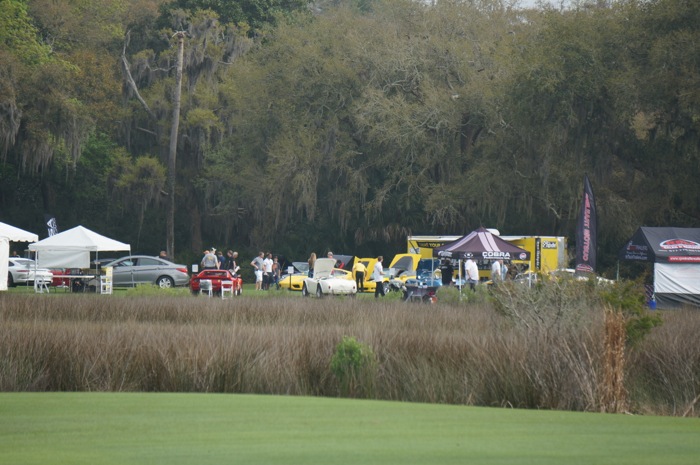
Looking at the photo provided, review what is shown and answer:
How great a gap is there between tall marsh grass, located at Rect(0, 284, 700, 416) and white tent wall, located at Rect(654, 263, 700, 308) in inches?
611

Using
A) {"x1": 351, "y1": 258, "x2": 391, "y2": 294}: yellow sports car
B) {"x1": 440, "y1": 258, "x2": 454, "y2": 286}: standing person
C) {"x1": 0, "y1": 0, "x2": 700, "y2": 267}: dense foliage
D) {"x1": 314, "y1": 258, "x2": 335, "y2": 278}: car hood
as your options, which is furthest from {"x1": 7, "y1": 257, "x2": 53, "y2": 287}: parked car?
{"x1": 440, "y1": 258, "x2": 454, "y2": 286}: standing person

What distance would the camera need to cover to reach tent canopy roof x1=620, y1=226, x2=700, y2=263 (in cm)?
3250

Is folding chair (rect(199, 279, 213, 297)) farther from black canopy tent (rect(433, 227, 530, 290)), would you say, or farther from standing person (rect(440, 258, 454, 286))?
standing person (rect(440, 258, 454, 286))

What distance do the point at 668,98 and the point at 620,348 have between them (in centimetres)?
2803

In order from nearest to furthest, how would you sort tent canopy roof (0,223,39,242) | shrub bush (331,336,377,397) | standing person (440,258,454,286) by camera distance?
shrub bush (331,336,377,397), tent canopy roof (0,223,39,242), standing person (440,258,454,286)

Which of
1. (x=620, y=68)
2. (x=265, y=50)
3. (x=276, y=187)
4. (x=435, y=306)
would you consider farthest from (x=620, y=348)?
(x=265, y=50)

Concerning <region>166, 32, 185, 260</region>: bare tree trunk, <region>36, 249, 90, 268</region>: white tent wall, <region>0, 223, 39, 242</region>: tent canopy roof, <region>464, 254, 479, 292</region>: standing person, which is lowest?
<region>464, 254, 479, 292</region>: standing person

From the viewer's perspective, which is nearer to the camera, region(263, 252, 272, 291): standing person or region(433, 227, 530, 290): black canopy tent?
region(433, 227, 530, 290): black canopy tent

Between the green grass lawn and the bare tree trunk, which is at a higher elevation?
the bare tree trunk

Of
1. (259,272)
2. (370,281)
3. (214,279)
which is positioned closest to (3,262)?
(214,279)

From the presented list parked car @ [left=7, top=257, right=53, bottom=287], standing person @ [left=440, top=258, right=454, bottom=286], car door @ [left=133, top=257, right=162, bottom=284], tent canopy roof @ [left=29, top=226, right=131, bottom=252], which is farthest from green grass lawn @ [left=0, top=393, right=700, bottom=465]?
parked car @ [left=7, top=257, right=53, bottom=287]

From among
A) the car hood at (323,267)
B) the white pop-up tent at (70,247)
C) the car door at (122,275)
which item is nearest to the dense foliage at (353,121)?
the car door at (122,275)

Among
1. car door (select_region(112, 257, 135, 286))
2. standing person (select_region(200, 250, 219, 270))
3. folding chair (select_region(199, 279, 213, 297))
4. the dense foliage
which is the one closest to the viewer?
folding chair (select_region(199, 279, 213, 297))

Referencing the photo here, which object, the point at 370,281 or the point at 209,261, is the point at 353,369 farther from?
the point at 370,281
